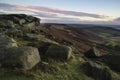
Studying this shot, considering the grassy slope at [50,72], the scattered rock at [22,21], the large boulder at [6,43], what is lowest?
the scattered rock at [22,21]

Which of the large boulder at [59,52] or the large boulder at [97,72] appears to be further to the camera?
the large boulder at [59,52]

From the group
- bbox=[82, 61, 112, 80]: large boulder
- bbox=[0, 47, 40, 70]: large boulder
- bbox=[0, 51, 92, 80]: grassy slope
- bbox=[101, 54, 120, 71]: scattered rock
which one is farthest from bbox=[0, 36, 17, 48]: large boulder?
bbox=[101, 54, 120, 71]: scattered rock

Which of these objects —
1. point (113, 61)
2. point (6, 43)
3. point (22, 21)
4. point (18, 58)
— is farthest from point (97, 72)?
point (22, 21)

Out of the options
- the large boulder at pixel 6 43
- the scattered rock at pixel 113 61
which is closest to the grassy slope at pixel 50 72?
the large boulder at pixel 6 43

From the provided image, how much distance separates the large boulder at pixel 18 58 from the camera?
2297 cm

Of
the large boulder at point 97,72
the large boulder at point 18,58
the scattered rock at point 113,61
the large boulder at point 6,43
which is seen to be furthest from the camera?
the scattered rock at point 113,61

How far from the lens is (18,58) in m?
23.0

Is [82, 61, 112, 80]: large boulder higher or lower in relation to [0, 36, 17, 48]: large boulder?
lower

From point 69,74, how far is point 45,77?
277cm

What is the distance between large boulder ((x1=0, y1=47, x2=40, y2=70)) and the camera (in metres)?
23.0

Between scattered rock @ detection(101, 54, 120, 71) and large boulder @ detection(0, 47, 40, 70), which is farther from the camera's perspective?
scattered rock @ detection(101, 54, 120, 71)

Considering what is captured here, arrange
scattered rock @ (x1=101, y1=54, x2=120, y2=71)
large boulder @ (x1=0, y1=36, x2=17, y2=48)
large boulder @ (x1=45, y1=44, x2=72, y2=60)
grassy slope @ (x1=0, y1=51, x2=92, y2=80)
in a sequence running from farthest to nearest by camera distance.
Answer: scattered rock @ (x1=101, y1=54, x2=120, y2=71)
large boulder @ (x1=45, y1=44, x2=72, y2=60)
large boulder @ (x1=0, y1=36, x2=17, y2=48)
grassy slope @ (x1=0, y1=51, x2=92, y2=80)

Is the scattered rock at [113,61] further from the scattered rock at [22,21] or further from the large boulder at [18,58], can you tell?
the scattered rock at [22,21]

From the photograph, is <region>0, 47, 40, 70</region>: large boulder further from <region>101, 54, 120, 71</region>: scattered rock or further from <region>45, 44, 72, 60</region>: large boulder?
<region>101, 54, 120, 71</region>: scattered rock
